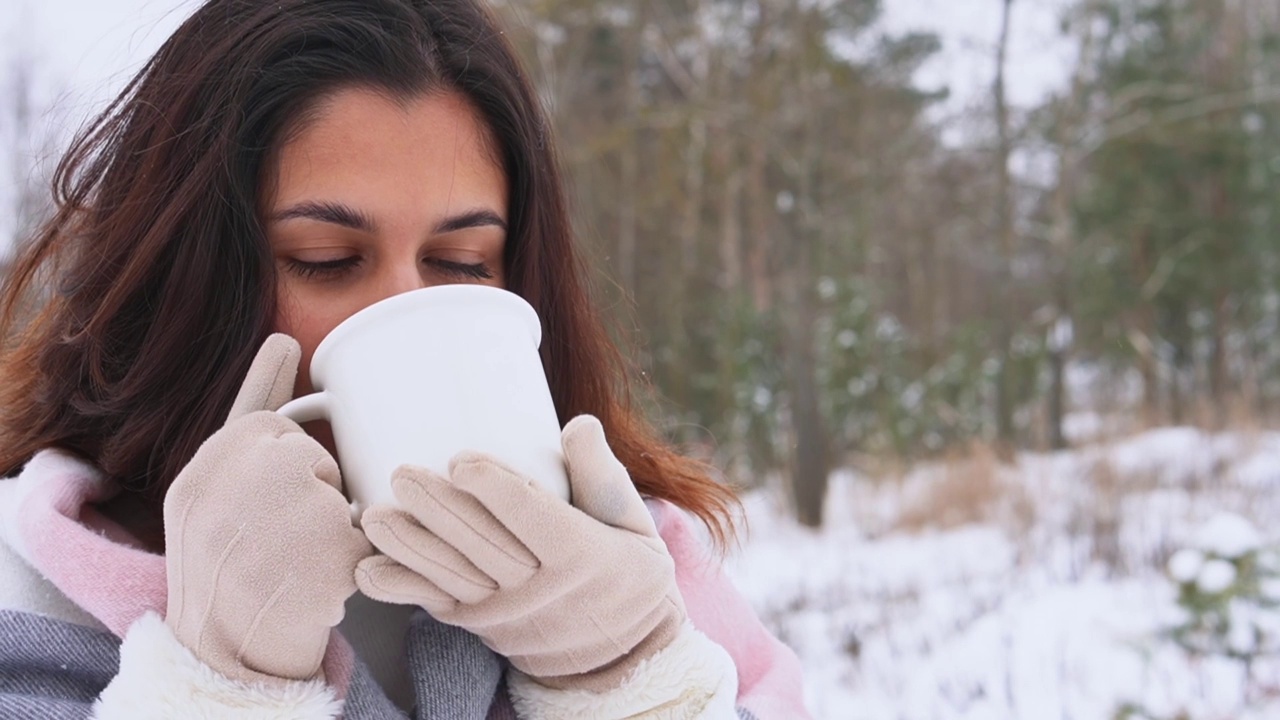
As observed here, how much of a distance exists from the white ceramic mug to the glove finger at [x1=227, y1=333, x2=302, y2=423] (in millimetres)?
29

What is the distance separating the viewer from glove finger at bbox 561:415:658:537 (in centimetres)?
80

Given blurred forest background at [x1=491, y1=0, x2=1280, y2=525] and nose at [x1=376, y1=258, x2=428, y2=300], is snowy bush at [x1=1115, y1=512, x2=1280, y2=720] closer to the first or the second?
nose at [x1=376, y1=258, x2=428, y2=300]

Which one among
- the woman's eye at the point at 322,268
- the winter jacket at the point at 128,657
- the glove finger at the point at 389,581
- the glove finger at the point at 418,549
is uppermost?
the woman's eye at the point at 322,268

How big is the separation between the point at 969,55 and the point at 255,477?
10.5 m

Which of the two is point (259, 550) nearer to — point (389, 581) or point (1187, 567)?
point (389, 581)

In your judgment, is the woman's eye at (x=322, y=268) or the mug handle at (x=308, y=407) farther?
the woman's eye at (x=322, y=268)

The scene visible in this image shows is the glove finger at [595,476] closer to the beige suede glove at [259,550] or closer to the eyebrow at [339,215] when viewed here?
the beige suede glove at [259,550]

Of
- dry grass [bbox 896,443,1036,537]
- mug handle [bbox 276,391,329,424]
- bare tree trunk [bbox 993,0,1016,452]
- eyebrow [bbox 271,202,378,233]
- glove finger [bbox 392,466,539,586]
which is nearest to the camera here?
glove finger [bbox 392,466,539,586]

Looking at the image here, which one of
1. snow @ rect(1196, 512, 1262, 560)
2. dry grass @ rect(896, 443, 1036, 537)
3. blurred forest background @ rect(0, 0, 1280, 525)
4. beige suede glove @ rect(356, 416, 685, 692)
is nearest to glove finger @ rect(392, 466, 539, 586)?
beige suede glove @ rect(356, 416, 685, 692)

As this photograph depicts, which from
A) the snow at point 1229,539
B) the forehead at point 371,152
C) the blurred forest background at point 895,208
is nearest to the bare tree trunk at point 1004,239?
the blurred forest background at point 895,208

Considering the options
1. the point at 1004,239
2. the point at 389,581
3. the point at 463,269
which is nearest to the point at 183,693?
Result: the point at 389,581

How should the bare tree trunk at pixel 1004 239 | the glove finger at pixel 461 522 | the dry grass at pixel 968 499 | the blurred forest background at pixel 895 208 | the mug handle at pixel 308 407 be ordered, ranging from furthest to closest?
the bare tree trunk at pixel 1004 239
the blurred forest background at pixel 895 208
the dry grass at pixel 968 499
the mug handle at pixel 308 407
the glove finger at pixel 461 522

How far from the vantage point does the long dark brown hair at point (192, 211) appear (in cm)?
→ 102

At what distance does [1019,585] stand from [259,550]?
4021 millimetres
